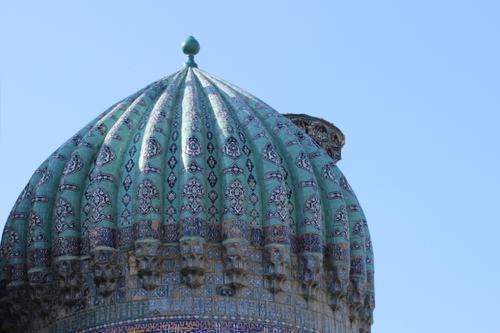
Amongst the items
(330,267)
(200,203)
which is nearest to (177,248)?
(200,203)

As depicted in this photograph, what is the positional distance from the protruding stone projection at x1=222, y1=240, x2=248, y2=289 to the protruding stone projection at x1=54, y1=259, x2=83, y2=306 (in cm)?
151

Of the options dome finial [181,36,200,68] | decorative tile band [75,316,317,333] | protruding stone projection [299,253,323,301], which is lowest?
decorative tile band [75,316,317,333]

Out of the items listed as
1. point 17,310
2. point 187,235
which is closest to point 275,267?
point 187,235

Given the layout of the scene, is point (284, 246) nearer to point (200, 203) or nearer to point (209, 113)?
point (200, 203)

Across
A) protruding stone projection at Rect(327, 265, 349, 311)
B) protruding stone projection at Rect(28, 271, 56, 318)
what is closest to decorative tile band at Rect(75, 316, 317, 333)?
protruding stone projection at Rect(28, 271, 56, 318)

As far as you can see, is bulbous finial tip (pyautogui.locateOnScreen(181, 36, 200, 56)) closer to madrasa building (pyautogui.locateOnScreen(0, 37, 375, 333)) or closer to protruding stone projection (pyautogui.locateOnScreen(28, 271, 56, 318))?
madrasa building (pyautogui.locateOnScreen(0, 37, 375, 333))

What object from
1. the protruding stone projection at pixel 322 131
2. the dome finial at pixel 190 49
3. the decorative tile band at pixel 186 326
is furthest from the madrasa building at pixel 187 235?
the protruding stone projection at pixel 322 131

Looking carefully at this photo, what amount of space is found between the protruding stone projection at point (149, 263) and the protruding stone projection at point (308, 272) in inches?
57.7

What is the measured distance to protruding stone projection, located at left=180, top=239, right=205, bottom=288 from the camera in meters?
14.6

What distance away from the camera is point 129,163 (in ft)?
49.9

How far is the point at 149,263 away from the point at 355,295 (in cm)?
234

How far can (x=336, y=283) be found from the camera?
15.2 meters

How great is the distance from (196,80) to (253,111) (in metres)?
0.86

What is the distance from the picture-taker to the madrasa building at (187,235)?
1466cm
